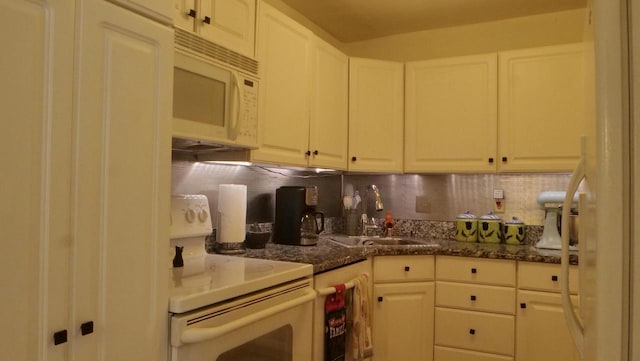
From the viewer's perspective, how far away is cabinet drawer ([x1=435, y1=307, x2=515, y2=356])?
7.93 ft

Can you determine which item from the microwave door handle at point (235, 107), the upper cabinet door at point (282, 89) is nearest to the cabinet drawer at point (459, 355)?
the upper cabinet door at point (282, 89)

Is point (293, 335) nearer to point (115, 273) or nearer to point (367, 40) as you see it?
point (115, 273)

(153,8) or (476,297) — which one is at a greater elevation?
(153,8)

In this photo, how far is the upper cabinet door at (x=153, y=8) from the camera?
108 cm

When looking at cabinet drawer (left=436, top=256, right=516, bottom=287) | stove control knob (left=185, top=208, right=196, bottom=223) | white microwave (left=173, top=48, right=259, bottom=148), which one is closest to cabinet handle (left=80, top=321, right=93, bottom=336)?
white microwave (left=173, top=48, right=259, bottom=148)

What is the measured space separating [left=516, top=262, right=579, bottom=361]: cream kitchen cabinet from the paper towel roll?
1.62 metres

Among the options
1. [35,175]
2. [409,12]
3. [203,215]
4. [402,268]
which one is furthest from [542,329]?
[35,175]

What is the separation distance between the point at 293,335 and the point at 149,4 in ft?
4.16

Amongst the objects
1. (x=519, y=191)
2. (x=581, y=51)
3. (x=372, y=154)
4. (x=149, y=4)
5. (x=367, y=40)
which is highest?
(x=367, y=40)

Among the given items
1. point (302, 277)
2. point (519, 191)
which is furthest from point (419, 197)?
point (302, 277)

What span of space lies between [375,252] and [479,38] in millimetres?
1872

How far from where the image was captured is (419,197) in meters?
3.28

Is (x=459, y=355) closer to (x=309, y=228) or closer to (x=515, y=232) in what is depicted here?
(x=515, y=232)

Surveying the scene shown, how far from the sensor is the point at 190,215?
1.85m
